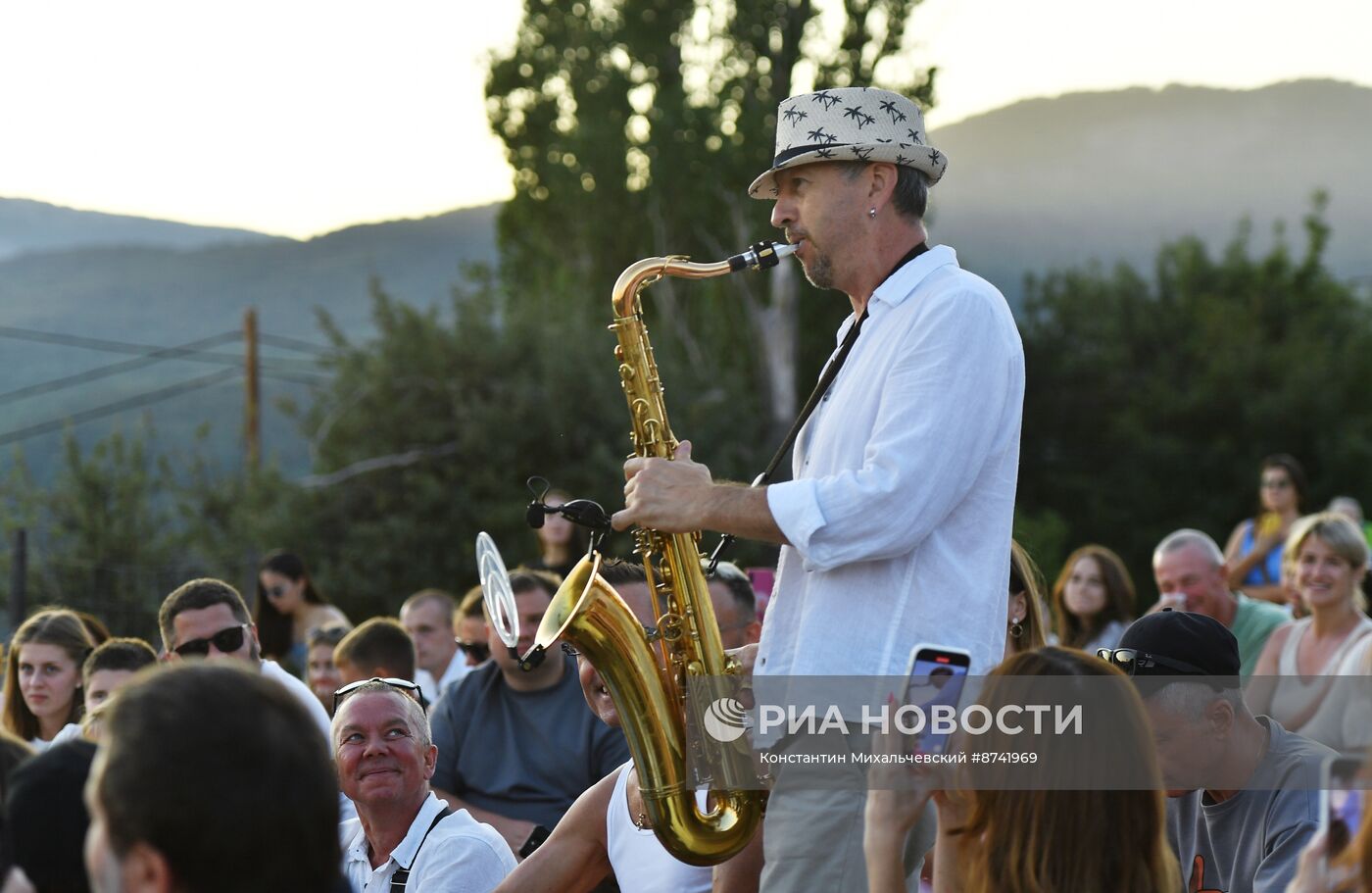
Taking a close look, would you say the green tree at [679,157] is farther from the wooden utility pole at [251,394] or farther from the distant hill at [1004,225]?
the distant hill at [1004,225]

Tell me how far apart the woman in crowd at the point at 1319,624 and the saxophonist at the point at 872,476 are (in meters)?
4.12

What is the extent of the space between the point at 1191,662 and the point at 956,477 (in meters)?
1.00

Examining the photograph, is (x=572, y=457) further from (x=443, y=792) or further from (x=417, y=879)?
(x=417, y=879)

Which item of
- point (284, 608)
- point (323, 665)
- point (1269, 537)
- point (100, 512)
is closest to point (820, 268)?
point (323, 665)

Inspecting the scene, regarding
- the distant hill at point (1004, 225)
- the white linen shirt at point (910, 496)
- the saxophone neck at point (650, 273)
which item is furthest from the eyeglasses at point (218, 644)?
the distant hill at point (1004, 225)

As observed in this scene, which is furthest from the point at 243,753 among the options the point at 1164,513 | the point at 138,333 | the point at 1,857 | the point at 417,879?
the point at 138,333

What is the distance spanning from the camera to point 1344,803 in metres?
2.30

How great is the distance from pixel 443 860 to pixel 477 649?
3384 mm

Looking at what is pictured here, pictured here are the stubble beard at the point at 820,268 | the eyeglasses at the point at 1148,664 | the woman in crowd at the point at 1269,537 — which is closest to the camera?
the stubble beard at the point at 820,268

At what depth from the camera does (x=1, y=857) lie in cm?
234

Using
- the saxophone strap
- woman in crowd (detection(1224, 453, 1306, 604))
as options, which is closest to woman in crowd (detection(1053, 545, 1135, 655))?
woman in crowd (detection(1224, 453, 1306, 604))

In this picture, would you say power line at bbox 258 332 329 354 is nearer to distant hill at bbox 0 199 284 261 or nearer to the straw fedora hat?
the straw fedora hat

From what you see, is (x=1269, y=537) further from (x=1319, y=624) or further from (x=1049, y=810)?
(x=1049, y=810)

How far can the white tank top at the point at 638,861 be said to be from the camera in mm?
4363
